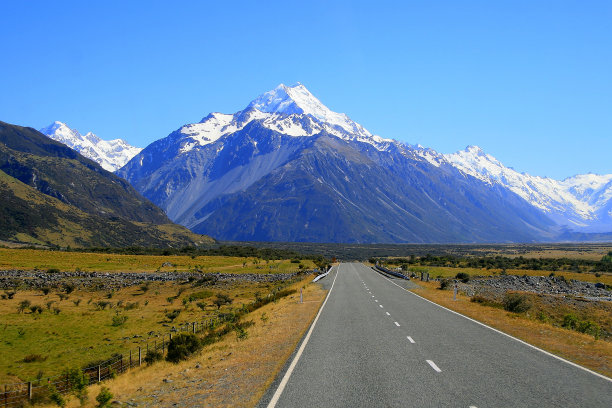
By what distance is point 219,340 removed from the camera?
2239 centimetres

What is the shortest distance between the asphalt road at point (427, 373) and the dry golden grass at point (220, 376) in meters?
0.71

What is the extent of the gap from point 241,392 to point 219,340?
11140 millimetres

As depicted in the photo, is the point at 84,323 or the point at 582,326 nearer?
the point at 582,326

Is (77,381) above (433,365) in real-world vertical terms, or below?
below

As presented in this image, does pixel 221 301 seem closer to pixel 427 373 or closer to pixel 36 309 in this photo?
pixel 36 309

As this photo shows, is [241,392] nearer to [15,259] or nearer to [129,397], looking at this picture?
[129,397]

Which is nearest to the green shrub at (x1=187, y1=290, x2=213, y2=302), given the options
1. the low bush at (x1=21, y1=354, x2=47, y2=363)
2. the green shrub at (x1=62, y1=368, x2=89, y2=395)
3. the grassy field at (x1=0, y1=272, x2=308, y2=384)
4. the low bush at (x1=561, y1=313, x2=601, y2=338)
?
the grassy field at (x1=0, y1=272, x2=308, y2=384)

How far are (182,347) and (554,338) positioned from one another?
13.6m

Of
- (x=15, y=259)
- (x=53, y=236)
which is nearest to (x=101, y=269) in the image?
(x=15, y=259)

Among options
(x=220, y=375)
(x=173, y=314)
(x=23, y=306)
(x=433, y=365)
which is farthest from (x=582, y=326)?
(x=23, y=306)

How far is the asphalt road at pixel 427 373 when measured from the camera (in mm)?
10125

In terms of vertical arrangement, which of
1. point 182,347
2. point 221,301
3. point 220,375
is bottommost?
point 221,301

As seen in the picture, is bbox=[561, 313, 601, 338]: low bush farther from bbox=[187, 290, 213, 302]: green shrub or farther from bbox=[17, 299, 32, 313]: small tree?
bbox=[17, 299, 32, 313]: small tree

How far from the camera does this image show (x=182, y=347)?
19109 millimetres
